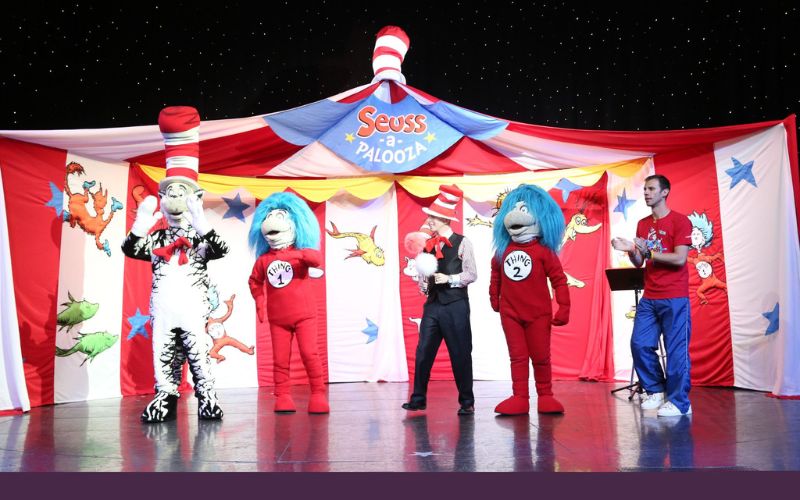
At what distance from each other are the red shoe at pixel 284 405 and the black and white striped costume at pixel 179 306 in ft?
1.56

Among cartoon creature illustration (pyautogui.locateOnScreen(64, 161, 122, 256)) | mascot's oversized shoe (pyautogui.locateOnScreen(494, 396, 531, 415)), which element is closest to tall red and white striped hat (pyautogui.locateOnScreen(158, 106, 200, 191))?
cartoon creature illustration (pyautogui.locateOnScreen(64, 161, 122, 256))

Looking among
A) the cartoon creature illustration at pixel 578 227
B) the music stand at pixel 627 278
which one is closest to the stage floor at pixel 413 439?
the music stand at pixel 627 278

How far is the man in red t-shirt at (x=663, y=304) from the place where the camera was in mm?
4074

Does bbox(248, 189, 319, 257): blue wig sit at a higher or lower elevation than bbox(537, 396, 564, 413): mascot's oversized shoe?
higher

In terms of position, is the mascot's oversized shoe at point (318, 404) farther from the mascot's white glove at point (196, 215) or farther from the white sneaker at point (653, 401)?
the white sneaker at point (653, 401)

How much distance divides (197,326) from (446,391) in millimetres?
2290

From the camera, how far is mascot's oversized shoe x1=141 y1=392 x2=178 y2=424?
4.07 m

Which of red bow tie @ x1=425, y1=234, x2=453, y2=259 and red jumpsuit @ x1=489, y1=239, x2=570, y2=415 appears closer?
red jumpsuit @ x1=489, y1=239, x2=570, y2=415

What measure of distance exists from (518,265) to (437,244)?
0.56 metres

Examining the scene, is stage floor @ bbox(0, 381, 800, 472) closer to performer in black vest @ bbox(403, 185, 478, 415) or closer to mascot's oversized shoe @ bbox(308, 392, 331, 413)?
mascot's oversized shoe @ bbox(308, 392, 331, 413)

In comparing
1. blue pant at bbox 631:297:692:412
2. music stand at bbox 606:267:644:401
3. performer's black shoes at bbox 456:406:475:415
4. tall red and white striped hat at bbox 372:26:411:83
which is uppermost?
tall red and white striped hat at bbox 372:26:411:83

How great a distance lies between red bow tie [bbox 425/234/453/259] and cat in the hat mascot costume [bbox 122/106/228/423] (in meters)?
1.28

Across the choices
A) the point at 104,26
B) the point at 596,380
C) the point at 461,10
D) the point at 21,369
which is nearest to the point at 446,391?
the point at 596,380

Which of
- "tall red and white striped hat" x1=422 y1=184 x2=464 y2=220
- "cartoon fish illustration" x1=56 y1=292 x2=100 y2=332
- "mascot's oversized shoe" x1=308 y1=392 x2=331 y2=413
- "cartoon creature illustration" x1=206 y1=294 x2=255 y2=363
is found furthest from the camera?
"cartoon creature illustration" x1=206 y1=294 x2=255 y2=363
